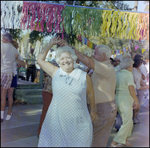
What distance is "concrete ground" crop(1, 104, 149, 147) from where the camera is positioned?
411cm

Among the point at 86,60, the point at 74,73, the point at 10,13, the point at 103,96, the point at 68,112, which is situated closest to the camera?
the point at 68,112

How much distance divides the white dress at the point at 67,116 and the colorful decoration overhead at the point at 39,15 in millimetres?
1921

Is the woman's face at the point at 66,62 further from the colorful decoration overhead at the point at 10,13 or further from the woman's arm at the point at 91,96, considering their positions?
the colorful decoration overhead at the point at 10,13

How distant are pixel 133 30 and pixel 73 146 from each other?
10.0 feet

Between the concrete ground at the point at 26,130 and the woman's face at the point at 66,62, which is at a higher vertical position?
the woman's face at the point at 66,62

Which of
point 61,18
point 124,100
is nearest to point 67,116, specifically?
point 124,100

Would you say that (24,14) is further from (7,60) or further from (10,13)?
(7,60)

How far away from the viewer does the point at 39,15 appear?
13.8 feet

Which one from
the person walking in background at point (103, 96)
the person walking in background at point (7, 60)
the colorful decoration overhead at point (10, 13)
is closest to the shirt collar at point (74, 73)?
the person walking in background at point (103, 96)

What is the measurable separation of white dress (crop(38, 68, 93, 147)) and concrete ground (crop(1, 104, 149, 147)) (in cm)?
158

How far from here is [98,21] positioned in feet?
14.6

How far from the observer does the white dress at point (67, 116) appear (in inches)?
102

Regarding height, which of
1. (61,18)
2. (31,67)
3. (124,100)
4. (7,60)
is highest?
(61,18)

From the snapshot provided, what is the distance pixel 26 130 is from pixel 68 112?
2.48 m
